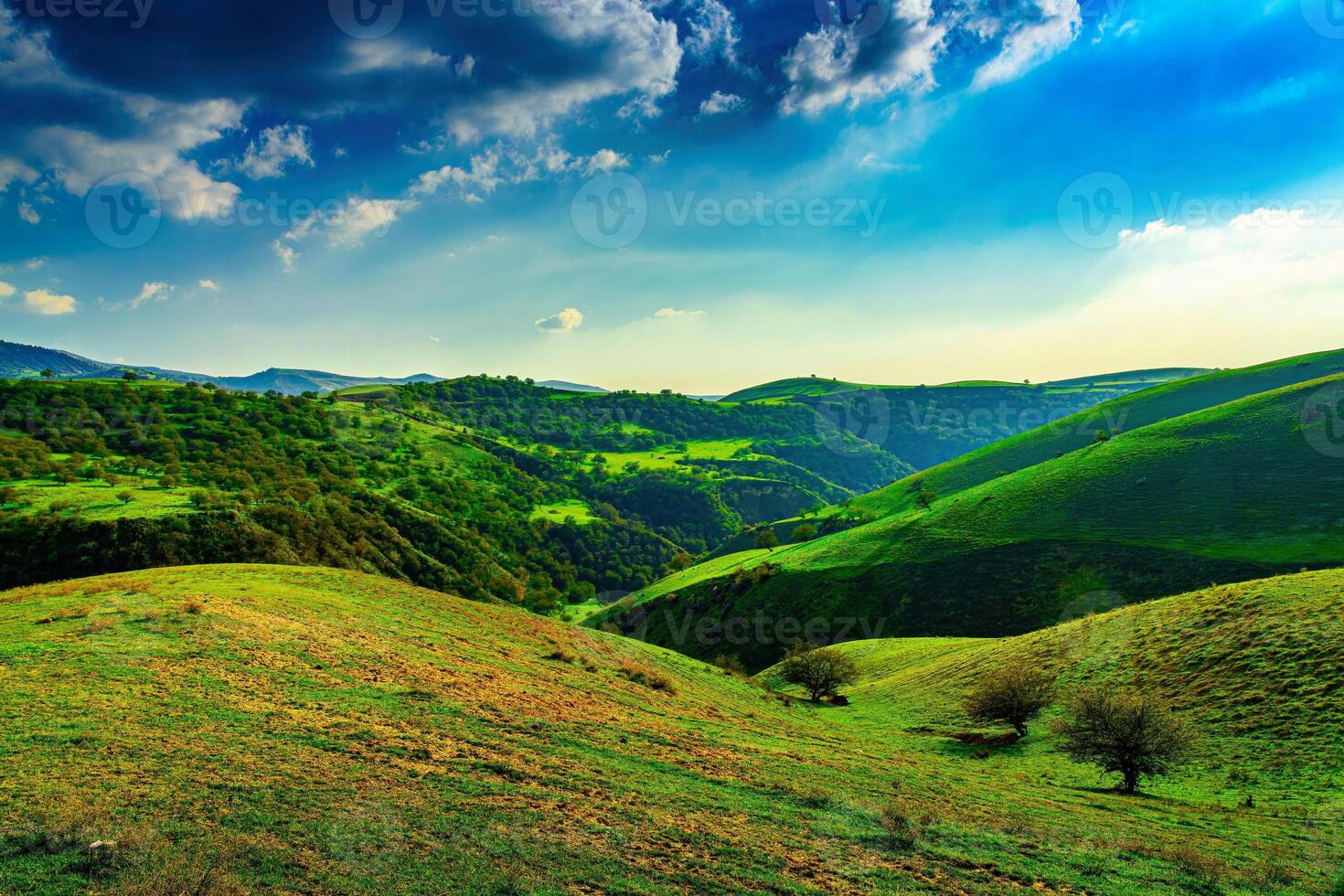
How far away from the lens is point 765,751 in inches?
912

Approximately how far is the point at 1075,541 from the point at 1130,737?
57218mm

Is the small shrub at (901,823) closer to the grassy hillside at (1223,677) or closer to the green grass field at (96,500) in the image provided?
the grassy hillside at (1223,677)

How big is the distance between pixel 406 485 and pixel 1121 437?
195477mm

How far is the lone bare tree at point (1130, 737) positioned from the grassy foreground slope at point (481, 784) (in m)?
1.22

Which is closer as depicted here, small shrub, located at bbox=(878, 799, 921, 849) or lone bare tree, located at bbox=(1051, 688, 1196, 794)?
small shrub, located at bbox=(878, 799, 921, 849)

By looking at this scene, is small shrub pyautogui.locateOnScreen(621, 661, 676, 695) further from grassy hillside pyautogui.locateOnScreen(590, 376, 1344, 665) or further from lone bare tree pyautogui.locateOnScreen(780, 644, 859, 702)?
grassy hillside pyautogui.locateOnScreen(590, 376, 1344, 665)

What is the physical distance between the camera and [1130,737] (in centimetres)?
2550

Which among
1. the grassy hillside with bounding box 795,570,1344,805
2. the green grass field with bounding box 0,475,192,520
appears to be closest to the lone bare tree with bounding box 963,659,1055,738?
the grassy hillside with bounding box 795,570,1344,805

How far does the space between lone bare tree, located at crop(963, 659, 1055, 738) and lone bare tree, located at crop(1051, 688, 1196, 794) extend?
20.2 ft

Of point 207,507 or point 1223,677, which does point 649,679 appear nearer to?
point 1223,677

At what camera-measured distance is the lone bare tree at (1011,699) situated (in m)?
33.9

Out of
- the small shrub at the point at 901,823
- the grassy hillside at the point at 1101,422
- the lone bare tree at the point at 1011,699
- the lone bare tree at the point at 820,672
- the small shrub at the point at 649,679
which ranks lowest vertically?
the lone bare tree at the point at 820,672

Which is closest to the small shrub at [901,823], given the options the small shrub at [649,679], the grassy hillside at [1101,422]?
the small shrub at [649,679]

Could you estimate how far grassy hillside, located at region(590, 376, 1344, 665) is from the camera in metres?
64.6
